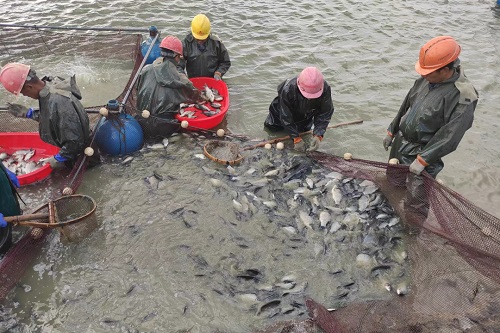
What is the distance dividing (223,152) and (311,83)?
83.4 inches

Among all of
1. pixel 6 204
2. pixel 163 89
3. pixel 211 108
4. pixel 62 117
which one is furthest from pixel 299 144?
pixel 6 204

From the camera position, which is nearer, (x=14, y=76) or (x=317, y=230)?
(x=14, y=76)

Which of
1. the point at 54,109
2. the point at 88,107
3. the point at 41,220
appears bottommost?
the point at 41,220

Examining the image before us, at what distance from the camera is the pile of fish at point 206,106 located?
7.29 m

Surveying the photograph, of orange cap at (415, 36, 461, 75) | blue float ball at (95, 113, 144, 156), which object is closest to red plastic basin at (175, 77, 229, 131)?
blue float ball at (95, 113, 144, 156)

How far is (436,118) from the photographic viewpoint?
15.5 ft

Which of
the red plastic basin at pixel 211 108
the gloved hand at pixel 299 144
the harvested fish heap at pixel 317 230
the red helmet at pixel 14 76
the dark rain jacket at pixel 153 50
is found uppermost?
the red helmet at pixel 14 76

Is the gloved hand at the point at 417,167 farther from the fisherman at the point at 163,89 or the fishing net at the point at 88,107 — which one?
the fishing net at the point at 88,107

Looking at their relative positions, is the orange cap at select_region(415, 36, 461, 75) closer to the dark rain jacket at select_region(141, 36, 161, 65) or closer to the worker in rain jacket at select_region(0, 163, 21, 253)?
the worker in rain jacket at select_region(0, 163, 21, 253)

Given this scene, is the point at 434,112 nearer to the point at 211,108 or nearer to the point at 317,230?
→ the point at 317,230

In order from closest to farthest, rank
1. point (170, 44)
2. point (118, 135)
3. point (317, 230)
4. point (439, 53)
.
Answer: point (439, 53), point (317, 230), point (118, 135), point (170, 44)

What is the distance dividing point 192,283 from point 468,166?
577 centimetres

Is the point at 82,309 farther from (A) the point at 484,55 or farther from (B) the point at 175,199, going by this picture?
(A) the point at 484,55

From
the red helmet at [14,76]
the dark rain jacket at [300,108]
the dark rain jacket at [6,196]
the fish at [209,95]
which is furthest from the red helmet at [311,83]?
the dark rain jacket at [6,196]
